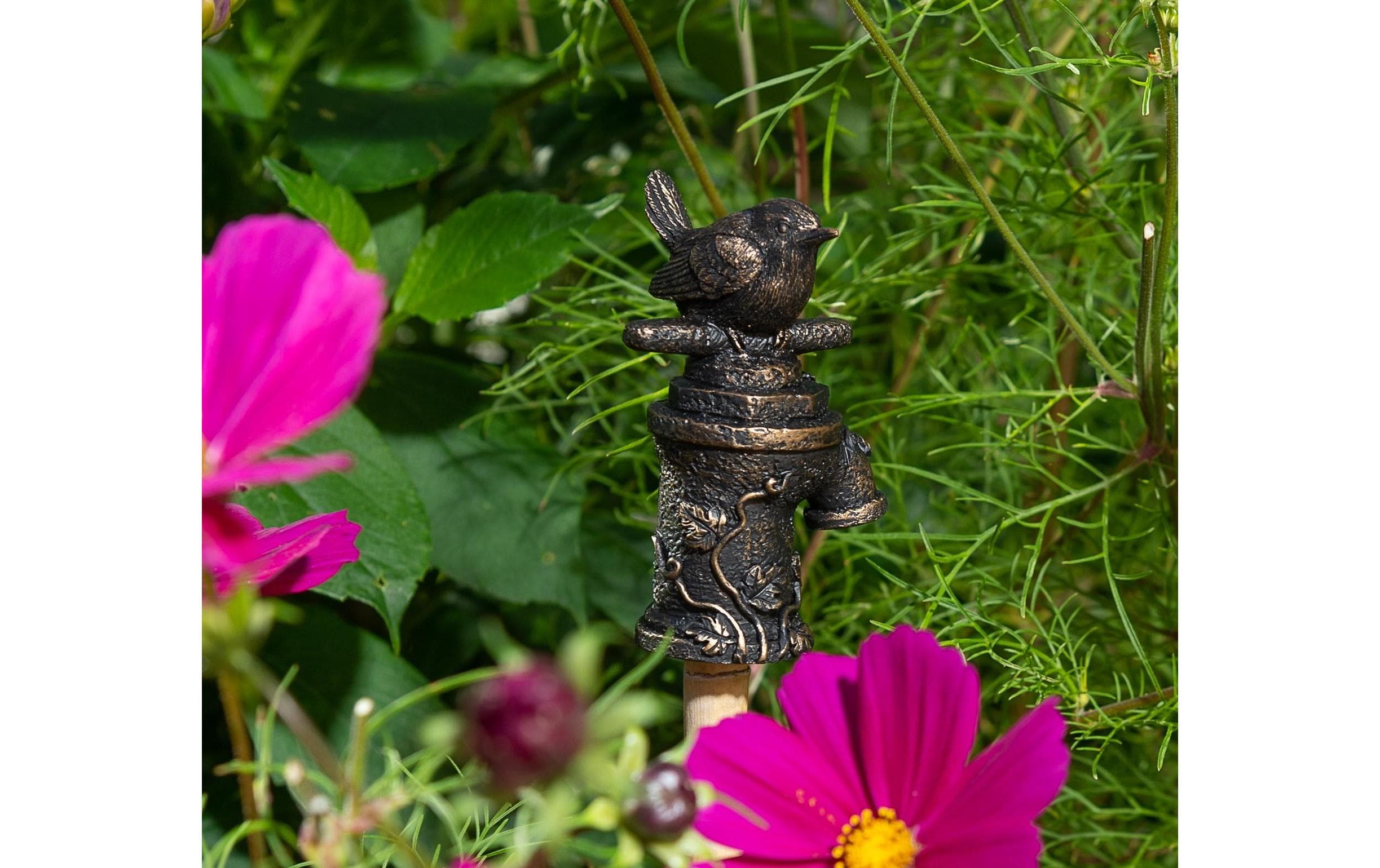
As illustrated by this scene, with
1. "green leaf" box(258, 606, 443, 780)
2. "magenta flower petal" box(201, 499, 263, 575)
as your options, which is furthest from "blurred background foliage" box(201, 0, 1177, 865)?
"magenta flower petal" box(201, 499, 263, 575)

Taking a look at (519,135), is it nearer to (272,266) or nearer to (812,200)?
(812,200)

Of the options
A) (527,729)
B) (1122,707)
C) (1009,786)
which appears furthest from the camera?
(1122,707)

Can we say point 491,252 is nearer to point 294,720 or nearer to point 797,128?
point 797,128

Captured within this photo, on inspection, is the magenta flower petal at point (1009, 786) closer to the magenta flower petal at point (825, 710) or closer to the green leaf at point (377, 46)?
the magenta flower petal at point (825, 710)

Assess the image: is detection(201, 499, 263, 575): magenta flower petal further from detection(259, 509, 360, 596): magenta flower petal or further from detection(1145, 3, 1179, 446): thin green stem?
detection(1145, 3, 1179, 446): thin green stem

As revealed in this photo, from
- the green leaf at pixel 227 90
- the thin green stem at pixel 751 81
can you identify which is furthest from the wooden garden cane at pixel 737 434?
the green leaf at pixel 227 90

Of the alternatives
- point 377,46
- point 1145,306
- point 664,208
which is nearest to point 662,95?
point 664,208
